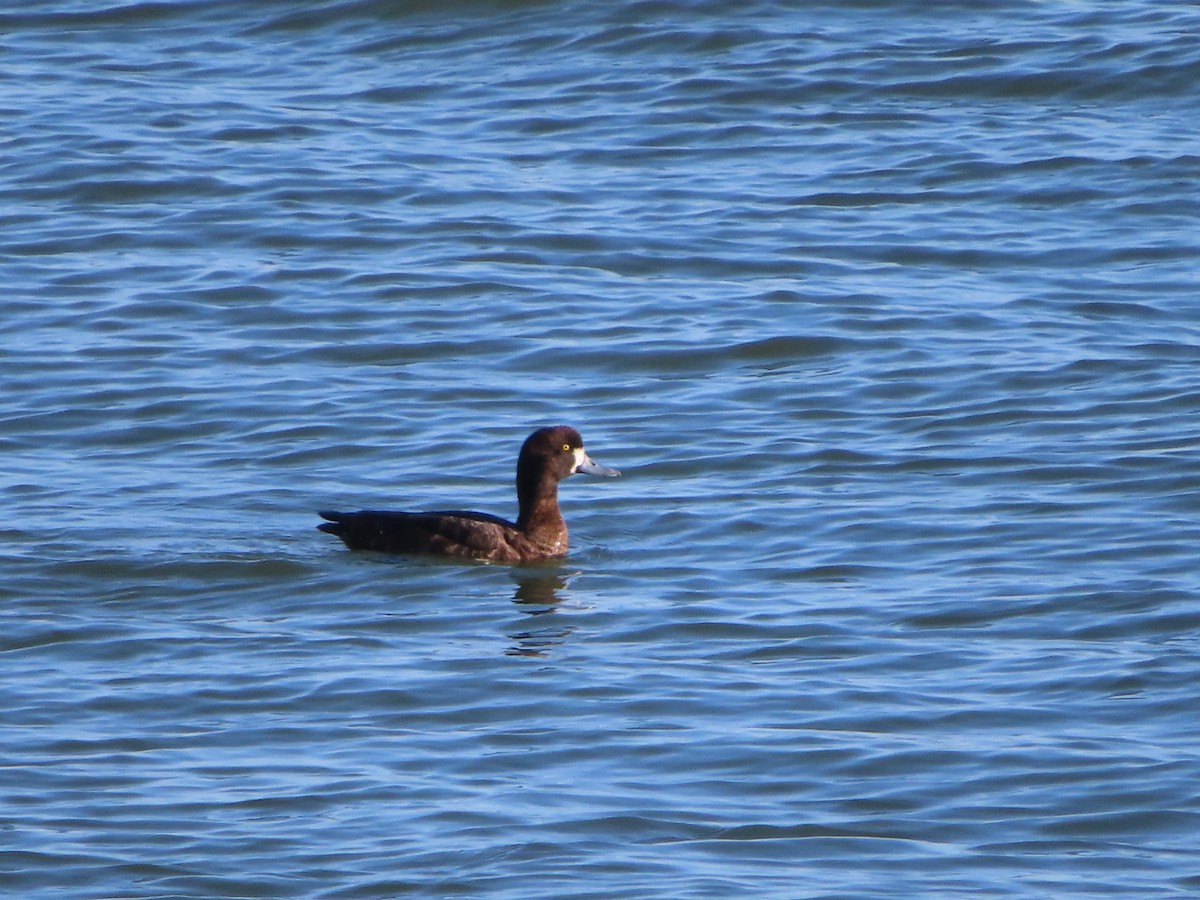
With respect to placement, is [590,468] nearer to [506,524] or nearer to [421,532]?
[506,524]

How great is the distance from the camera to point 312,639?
934 cm

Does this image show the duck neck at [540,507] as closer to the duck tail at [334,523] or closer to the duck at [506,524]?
the duck at [506,524]

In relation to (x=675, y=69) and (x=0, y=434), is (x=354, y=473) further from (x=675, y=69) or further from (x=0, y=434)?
(x=675, y=69)

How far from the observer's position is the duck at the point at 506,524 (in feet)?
34.7

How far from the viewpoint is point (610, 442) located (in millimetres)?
12383

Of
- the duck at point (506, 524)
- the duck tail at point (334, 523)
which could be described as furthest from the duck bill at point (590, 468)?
the duck tail at point (334, 523)

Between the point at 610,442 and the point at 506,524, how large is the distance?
1575mm

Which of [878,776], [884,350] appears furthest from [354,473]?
[878,776]

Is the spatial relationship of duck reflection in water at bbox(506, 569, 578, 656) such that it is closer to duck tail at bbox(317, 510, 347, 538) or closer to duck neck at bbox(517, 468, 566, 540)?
duck neck at bbox(517, 468, 566, 540)

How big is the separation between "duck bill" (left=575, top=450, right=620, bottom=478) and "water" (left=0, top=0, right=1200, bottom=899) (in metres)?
0.20

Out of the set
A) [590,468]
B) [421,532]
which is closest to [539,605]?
[421,532]

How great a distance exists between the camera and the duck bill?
11281 millimetres

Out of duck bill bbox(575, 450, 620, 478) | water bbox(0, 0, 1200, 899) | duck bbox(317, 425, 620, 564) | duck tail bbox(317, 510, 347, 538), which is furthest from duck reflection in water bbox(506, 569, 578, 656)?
duck tail bbox(317, 510, 347, 538)

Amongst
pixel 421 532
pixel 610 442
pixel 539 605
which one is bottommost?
pixel 539 605
